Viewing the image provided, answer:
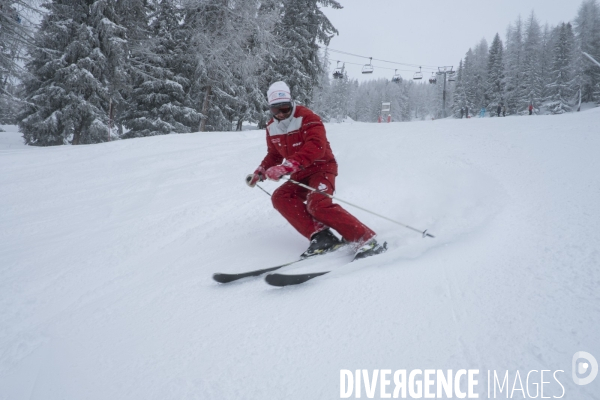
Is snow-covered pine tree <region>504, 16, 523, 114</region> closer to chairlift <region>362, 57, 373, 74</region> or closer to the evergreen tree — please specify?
the evergreen tree

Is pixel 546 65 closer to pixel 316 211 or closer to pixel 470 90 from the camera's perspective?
pixel 470 90

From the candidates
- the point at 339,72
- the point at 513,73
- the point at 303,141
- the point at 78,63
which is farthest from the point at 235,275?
the point at 513,73

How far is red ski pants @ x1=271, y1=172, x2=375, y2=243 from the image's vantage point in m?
2.89

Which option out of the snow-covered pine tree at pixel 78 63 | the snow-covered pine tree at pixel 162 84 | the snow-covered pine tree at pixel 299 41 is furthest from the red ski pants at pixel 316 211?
the snow-covered pine tree at pixel 299 41

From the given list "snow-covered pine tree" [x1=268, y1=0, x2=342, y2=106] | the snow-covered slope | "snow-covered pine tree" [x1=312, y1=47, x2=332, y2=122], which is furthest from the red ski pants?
"snow-covered pine tree" [x1=312, y1=47, x2=332, y2=122]

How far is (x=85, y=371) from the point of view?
65.9 inches

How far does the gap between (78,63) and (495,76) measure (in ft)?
175

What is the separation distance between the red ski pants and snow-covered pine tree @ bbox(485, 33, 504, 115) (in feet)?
180

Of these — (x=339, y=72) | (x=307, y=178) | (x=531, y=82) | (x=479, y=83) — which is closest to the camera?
(x=307, y=178)

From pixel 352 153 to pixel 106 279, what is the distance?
15.3 feet

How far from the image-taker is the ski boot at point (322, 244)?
290 cm

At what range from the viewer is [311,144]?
122 inches

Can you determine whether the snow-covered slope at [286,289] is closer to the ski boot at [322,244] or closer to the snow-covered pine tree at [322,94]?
the ski boot at [322,244]

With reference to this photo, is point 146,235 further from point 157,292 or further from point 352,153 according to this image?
point 352,153
